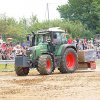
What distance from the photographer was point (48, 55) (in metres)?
22.2

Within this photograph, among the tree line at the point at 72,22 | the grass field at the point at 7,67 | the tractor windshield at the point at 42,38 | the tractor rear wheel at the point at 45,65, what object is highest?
the tree line at the point at 72,22

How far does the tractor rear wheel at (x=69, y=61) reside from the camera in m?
22.8

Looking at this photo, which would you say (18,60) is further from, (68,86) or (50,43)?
(68,86)

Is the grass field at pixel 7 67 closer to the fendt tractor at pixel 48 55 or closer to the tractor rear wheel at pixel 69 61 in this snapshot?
the fendt tractor at pixel 48 55

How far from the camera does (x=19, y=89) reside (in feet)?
47.4

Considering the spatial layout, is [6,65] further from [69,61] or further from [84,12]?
[84,12]

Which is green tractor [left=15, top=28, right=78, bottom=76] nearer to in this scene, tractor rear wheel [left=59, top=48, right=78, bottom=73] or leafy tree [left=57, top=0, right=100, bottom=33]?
tractor rear wheel [left=59, top=48, right=78, bottom=73]

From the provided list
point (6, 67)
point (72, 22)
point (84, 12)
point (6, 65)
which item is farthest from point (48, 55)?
point (84, 12)

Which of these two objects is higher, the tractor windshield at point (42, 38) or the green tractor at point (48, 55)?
the tractor windshield at point (42, 38)

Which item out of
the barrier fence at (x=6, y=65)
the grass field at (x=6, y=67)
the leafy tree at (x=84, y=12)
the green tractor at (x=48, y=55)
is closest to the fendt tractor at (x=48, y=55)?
the green tractor at (x=48, y=55)

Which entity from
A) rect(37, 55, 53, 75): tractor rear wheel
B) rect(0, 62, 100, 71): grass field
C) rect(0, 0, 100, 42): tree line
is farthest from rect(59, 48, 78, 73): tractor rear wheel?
rect(0, 0, 100, 42): tree line

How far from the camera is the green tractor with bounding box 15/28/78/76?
2194 centimetres

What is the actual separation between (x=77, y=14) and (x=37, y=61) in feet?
170

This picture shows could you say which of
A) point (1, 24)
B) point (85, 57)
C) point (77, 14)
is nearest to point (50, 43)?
point (85, 57)
